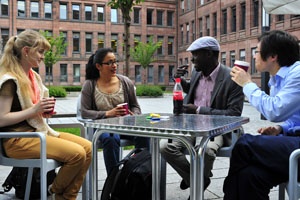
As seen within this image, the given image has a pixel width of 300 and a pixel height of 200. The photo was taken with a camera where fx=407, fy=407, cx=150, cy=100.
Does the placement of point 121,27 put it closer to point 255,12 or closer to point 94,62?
point 255,12

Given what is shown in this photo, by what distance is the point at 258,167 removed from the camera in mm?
2414

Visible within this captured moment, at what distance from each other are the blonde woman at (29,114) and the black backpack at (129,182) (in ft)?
0.76

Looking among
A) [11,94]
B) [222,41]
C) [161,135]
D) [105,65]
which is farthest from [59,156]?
[222,41]

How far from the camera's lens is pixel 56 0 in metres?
49.7

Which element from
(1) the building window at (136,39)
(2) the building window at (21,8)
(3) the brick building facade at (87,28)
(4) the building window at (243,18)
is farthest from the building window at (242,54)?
(2) the building window at (21,8)

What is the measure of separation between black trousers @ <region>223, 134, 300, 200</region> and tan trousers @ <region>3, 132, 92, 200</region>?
1173 mm

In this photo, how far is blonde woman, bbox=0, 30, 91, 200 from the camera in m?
2.95

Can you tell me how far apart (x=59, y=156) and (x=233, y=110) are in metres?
1.56

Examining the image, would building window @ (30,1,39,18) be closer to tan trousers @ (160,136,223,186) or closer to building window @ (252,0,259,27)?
building window @ (252,0,259,27)

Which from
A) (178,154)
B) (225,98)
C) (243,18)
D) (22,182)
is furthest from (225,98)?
(243,18)

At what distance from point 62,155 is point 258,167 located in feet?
4.61

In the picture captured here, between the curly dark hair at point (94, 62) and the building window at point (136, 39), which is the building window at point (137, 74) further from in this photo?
the curly dark hair at point (94, 62)

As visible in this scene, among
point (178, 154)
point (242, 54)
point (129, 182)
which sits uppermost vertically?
point (242, 54)

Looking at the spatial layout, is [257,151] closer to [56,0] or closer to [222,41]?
[222,41]
